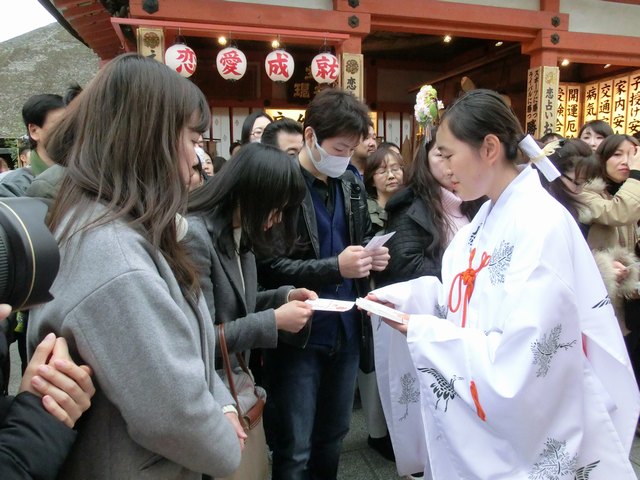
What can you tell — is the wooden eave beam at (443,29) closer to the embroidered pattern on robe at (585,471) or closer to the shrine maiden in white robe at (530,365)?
the shrine maiden in white robe at (530,365)

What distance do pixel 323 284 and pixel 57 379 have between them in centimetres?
158

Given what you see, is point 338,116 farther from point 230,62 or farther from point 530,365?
point 230,62

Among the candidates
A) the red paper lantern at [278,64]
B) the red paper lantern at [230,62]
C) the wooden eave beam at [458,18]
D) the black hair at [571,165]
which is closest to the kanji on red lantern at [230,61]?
the red paper lantern at [230,62]

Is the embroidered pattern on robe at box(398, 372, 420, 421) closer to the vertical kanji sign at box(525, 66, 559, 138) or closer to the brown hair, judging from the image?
the brown hair

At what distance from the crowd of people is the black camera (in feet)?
0.13

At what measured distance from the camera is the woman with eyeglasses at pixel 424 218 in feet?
9.41

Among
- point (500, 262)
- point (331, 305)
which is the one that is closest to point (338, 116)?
point (331, 305)

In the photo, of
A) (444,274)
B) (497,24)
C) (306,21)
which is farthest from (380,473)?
(497,24)

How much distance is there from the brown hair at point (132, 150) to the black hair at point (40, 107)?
2709 mm

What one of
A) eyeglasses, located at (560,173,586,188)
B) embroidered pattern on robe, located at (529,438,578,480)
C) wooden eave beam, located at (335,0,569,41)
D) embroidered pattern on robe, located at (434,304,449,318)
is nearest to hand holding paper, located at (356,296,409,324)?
embroidered pattern on robe, located at (434,304,449,318)

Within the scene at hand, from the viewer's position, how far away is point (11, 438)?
0.96 metres

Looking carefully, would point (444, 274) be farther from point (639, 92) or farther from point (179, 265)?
point (639, 92)

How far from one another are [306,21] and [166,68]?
699 centimetres

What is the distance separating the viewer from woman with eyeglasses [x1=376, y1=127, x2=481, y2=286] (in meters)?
2.87
